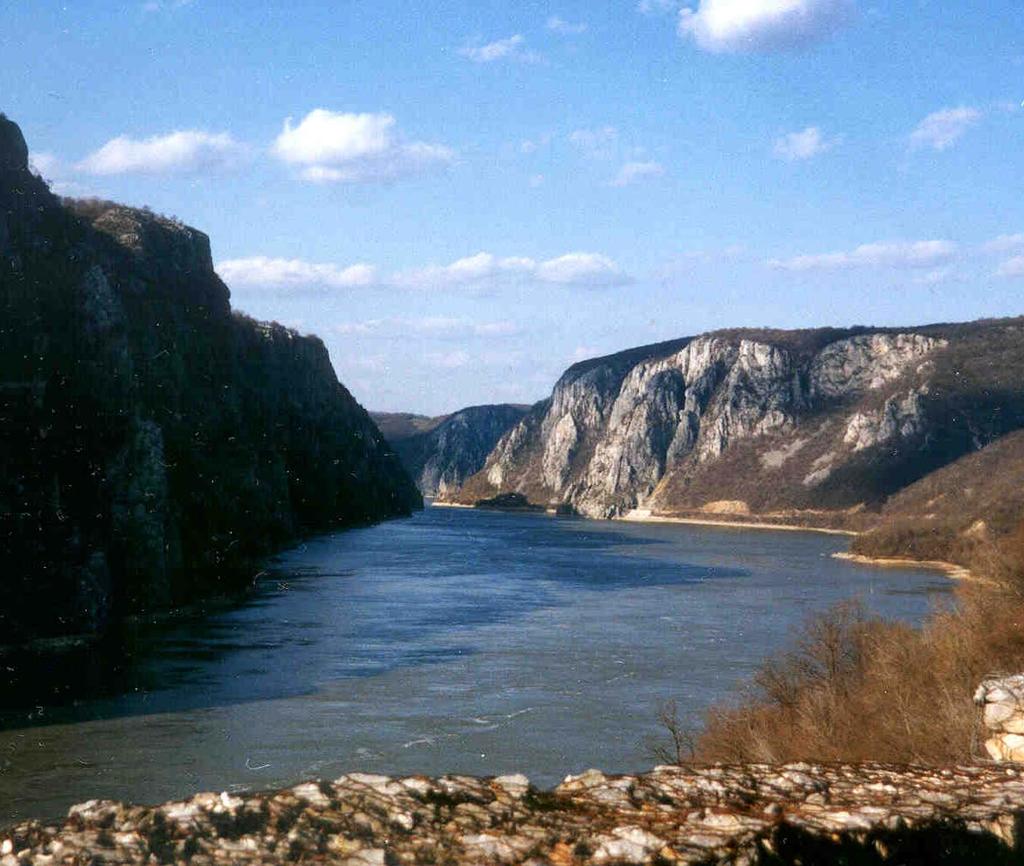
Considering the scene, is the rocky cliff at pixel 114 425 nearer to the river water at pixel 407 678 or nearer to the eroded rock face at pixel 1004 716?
the river water at pixel 407 678

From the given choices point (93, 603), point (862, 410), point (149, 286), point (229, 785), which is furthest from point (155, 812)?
point (862, 410)

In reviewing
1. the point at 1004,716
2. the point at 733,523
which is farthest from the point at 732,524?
the point at 1004,716

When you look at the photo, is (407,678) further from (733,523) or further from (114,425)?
(733,523)

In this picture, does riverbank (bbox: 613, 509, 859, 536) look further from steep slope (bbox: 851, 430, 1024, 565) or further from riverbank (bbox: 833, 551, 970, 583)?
riverbank (bbox: 833, 551, 970, 583)

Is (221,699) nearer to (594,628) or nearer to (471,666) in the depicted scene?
(471,666)

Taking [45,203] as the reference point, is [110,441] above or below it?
below
